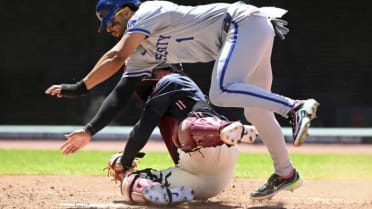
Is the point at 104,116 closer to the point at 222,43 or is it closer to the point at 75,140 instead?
the point at 75,140

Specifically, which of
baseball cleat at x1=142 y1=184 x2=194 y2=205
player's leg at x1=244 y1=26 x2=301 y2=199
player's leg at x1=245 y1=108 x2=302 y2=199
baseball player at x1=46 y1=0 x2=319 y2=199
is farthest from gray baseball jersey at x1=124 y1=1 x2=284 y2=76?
baseball cleat at x1=142 y1=184 x2=194 y2=205

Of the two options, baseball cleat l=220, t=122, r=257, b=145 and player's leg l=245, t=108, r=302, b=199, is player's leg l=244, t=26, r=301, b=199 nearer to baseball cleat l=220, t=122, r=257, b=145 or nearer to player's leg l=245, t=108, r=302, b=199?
player's leg l=245, t=108, r=302, b=199

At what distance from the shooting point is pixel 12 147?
38.8 ft

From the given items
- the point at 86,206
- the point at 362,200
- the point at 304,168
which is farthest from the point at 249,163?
the point at 86,206

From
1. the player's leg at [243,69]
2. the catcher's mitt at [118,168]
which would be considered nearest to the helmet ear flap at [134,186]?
the catcher's mitt at [118,168]

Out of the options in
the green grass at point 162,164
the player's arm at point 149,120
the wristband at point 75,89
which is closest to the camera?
the wristband at point 75,89

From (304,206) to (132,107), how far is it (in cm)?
891

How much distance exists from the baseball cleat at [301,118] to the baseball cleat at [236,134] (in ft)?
0.85

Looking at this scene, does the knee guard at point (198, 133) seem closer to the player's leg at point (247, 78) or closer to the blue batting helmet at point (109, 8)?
the player's leg at point (247, 78)

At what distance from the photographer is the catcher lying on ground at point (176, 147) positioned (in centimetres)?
470

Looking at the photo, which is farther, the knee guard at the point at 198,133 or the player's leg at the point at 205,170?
the player's leg at the point at 205,170

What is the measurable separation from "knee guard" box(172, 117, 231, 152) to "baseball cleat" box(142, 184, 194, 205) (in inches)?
11.2

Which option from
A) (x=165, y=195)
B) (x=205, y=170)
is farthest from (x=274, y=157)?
(x=165, y=195)

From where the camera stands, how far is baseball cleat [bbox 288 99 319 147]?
14.1 ft
